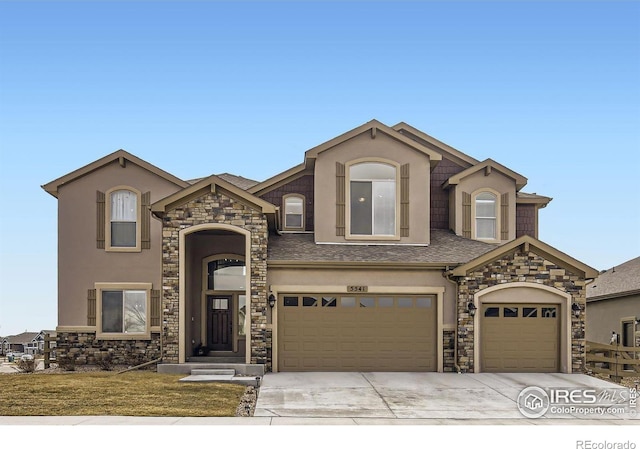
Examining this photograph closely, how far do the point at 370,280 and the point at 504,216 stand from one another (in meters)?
6.54

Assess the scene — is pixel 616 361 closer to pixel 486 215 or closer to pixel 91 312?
pixel 486 215

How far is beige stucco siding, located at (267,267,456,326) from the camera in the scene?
17594 millimetres

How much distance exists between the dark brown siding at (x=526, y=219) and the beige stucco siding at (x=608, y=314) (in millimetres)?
4365

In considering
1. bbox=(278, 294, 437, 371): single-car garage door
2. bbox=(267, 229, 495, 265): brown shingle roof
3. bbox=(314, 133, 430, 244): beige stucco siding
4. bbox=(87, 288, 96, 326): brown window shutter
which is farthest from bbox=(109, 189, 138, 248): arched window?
bbox=(314, 133, 430, 244): beige stucco siding

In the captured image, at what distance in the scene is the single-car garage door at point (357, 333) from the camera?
17516 mm

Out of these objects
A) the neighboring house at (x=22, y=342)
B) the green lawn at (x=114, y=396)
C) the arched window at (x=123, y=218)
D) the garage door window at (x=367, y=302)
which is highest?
the arched window at (x=123, y=218)

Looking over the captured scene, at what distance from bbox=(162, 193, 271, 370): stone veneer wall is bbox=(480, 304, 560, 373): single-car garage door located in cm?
616

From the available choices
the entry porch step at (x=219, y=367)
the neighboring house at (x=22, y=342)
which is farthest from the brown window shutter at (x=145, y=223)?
the neighboring house at (x=22, y=342)

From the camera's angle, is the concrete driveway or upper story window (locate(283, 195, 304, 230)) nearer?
the concrete driveway

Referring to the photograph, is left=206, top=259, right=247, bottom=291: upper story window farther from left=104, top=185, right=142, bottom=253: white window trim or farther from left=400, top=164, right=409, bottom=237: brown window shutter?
left=400, top=164, right=409, bottom=237: brown window shutter

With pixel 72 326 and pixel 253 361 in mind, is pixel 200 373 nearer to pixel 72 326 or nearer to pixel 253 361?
pixel 253 361

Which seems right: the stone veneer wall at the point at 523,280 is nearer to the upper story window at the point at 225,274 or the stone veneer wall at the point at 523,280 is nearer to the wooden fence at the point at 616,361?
the wooden fence at the point at 616,361

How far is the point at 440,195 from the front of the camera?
A: 22109mm

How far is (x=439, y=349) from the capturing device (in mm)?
17641
